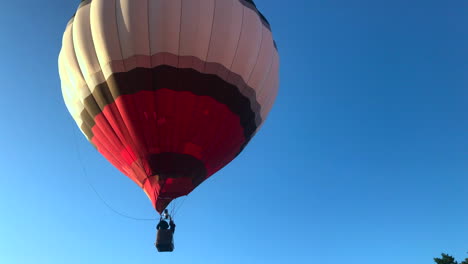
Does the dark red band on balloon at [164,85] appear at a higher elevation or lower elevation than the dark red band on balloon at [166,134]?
higher

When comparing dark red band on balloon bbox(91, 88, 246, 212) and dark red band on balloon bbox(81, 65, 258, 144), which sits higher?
dark red band on balloon bbox(81, 65, 258, 144)

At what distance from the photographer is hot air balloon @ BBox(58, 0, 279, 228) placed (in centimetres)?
698

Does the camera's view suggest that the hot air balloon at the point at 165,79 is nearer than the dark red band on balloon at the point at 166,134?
Yes

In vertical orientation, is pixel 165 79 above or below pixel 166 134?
above

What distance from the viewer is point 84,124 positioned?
8.35 m

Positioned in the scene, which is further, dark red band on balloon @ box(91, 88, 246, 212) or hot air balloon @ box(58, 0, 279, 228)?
dark red band on balloon @ box(91, 88, 246, 212)

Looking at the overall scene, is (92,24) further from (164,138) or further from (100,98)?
(164,138)

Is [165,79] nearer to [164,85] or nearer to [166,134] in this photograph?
[164,85]

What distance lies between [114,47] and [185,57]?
1.32 meters

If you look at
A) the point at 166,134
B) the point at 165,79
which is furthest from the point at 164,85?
the point at 166,134

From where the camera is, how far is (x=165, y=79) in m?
7.02

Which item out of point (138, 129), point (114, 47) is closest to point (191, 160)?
point (138, 129)

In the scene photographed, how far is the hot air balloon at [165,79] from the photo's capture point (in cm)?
698

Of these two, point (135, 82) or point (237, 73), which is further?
point (237, 73)
